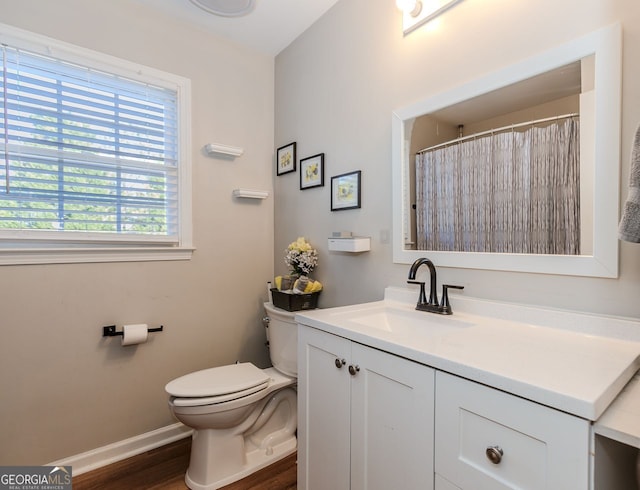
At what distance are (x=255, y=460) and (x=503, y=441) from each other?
4.83 feet

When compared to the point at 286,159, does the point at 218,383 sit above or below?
below

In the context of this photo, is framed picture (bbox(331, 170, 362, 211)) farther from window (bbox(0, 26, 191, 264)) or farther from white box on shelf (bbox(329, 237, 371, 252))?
window (bbox(0, 26, 191, 264))

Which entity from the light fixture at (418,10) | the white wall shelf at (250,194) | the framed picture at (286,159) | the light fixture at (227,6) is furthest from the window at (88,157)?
the light fixture at (418,10)

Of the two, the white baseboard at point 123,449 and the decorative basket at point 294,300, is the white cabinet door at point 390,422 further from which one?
the white baseboard at point 123,449

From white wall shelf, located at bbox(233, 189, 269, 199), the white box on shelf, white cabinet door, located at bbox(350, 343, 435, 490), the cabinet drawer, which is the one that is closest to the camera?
the cabinet drawer

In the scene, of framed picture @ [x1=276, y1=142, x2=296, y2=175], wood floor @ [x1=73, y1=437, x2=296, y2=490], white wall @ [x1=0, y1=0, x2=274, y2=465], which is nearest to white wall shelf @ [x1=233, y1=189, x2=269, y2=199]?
white wall @ [x1=0, y1=0, x2=274, y2=465]

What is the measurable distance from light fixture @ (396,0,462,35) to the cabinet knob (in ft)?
5.21

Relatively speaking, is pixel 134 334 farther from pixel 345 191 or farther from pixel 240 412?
pixel 345 191

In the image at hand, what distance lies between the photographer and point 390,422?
0.99 metres

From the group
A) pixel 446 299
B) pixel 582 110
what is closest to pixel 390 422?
pixel 446 299

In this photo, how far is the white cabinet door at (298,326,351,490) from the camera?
1.15 metres

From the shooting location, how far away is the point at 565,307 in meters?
1.10

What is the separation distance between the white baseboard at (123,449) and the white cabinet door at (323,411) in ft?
3.50

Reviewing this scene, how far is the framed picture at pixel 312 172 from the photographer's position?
2029 millimetres
